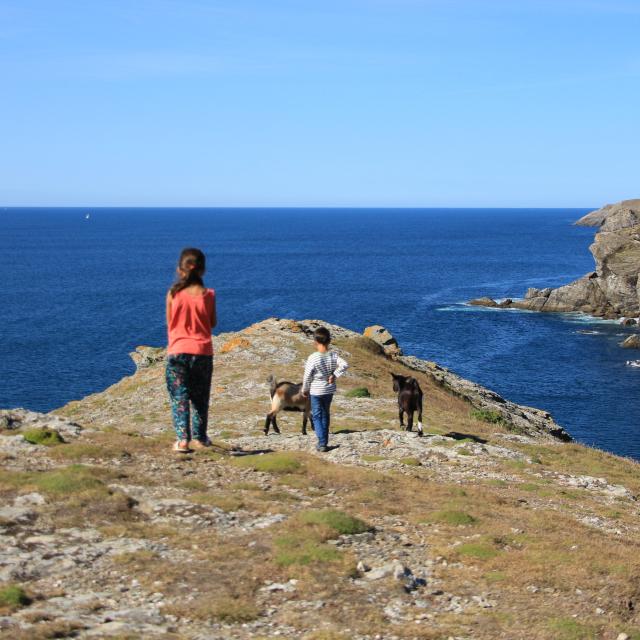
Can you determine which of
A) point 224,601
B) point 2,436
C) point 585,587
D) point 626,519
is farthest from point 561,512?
point 2,436

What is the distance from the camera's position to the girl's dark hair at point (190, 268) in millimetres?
15508

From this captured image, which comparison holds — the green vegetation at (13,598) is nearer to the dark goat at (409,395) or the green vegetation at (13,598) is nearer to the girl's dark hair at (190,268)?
the girl's dark hair at (190,268)

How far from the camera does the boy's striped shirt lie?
19.6 metres

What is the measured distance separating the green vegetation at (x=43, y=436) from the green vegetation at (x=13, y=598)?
7067 mm

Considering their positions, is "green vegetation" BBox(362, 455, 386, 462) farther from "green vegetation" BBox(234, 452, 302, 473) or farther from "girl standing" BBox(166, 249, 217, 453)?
"girl standing" BBox(166, 249, 217, 453)

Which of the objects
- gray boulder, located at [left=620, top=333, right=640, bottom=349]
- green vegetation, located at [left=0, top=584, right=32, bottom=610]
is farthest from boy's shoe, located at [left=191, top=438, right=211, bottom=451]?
gray boulder, located at [left=620, top=333, right=640, bottom=349]

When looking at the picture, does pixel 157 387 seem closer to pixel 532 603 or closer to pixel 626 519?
Result: pixel 626 519

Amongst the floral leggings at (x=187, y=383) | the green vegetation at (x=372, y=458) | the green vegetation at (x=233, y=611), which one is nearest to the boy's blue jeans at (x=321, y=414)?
the green vegetation at (x=372, y=458)

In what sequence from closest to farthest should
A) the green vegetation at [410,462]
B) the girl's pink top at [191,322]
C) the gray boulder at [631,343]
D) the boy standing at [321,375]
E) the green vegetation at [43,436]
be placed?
the girl's pink top at [191,322]
the green vegetation at [43,436]
the boy standing at [321,375]
the green vegetation at [410,462]
the gray boulder at [631,343]

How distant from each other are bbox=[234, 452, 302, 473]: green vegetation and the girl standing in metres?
1.50

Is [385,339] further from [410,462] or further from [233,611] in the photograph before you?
[233,611]

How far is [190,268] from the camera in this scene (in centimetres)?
1556

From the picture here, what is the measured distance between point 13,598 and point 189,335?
23.2 ft

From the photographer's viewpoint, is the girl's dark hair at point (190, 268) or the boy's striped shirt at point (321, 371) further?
the boy's striped shirt at point (321, 371)
